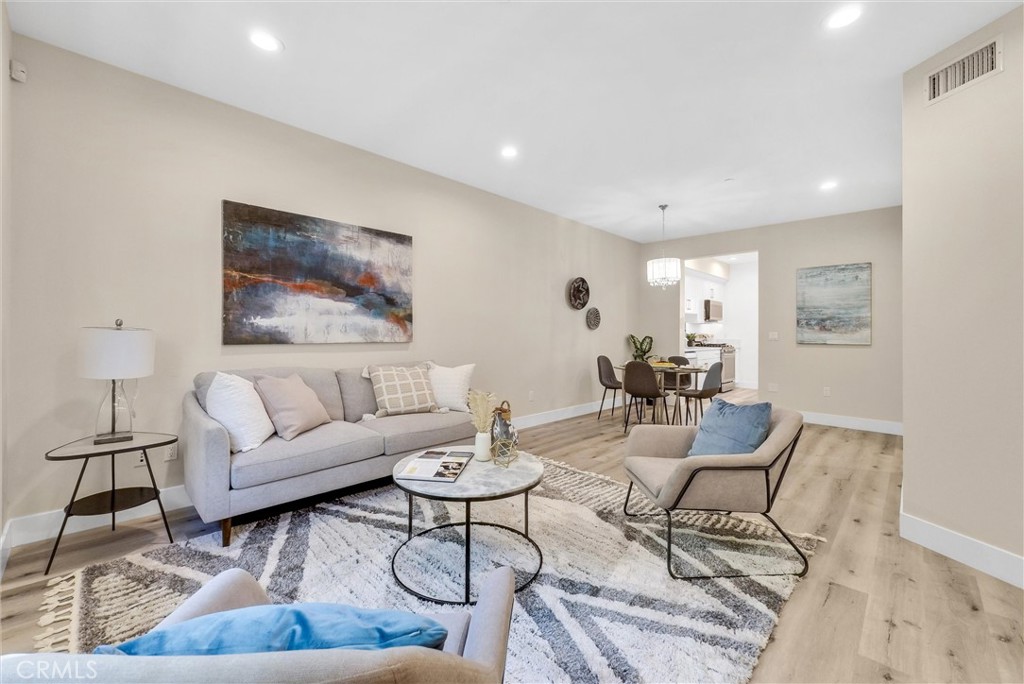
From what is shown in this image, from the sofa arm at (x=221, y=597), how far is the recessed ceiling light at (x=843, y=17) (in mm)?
3288

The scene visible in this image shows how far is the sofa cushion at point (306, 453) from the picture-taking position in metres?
2.29

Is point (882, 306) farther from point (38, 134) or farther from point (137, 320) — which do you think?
point (38, 134)

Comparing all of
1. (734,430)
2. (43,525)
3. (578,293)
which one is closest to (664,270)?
(578,293)

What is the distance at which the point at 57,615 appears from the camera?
5.63 ft

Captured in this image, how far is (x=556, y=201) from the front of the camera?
5012 millimetres

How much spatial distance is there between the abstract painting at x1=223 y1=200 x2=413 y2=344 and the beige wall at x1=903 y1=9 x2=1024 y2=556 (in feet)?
11.9

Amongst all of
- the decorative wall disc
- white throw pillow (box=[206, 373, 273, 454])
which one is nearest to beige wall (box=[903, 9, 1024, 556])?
the decorative wall disc

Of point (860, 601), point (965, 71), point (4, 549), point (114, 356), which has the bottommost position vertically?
point (860, 601)

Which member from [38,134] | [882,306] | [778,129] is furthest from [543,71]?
[882,306]

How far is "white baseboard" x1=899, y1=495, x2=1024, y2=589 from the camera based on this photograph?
1.99 metres

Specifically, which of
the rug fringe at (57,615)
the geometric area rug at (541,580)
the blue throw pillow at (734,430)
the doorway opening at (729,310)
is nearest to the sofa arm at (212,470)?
the geometric area rug at (541,580)

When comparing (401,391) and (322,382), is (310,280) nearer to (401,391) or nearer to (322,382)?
(322,382)

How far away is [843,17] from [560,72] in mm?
1435

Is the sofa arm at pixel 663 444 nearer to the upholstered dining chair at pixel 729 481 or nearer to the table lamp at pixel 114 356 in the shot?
the upholstered dining chair at pixel 729 481
